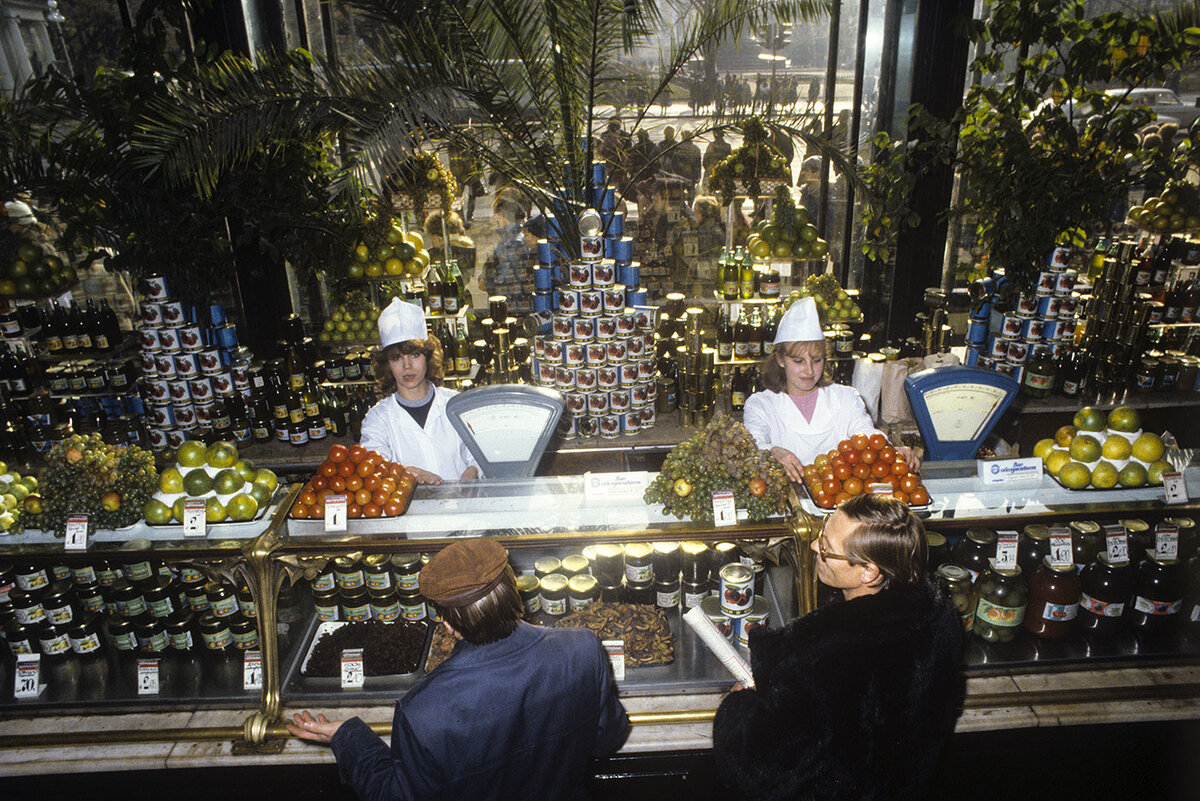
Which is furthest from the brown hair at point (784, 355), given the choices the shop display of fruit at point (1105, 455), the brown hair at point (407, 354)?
the brown hair at point (407, 354)

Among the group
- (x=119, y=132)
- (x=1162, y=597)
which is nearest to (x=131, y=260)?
(x=119, y=132)

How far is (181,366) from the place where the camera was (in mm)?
4691

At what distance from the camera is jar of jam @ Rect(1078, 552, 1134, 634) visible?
2.56 metres

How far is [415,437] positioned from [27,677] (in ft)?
5.54

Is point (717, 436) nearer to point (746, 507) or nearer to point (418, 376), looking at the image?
point (746, 507)

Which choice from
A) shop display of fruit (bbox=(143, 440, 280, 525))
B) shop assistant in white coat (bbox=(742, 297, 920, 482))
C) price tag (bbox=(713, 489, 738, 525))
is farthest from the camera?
shop assistant in white coat (bbox=(742, 297, 920, 482))

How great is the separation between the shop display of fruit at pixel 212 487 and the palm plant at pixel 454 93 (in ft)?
5.78

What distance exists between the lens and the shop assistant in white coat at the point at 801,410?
11.0 ft

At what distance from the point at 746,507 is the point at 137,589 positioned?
2347mm

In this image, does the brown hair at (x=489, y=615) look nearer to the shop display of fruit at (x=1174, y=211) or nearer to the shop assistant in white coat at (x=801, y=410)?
the shop assistant in white coat at (x=801, y=410)

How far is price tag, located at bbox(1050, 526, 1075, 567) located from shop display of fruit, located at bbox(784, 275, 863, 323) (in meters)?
3.31

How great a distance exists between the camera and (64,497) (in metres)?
2.34

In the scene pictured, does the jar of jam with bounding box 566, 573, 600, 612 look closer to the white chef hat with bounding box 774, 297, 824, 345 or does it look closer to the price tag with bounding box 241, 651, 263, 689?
the price tag with bounding box 241, 651, 263, 689

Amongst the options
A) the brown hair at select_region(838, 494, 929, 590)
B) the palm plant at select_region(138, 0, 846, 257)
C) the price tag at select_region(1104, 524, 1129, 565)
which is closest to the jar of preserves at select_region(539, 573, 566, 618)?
the brown hair at select_region(838, 494, 929, 590)
